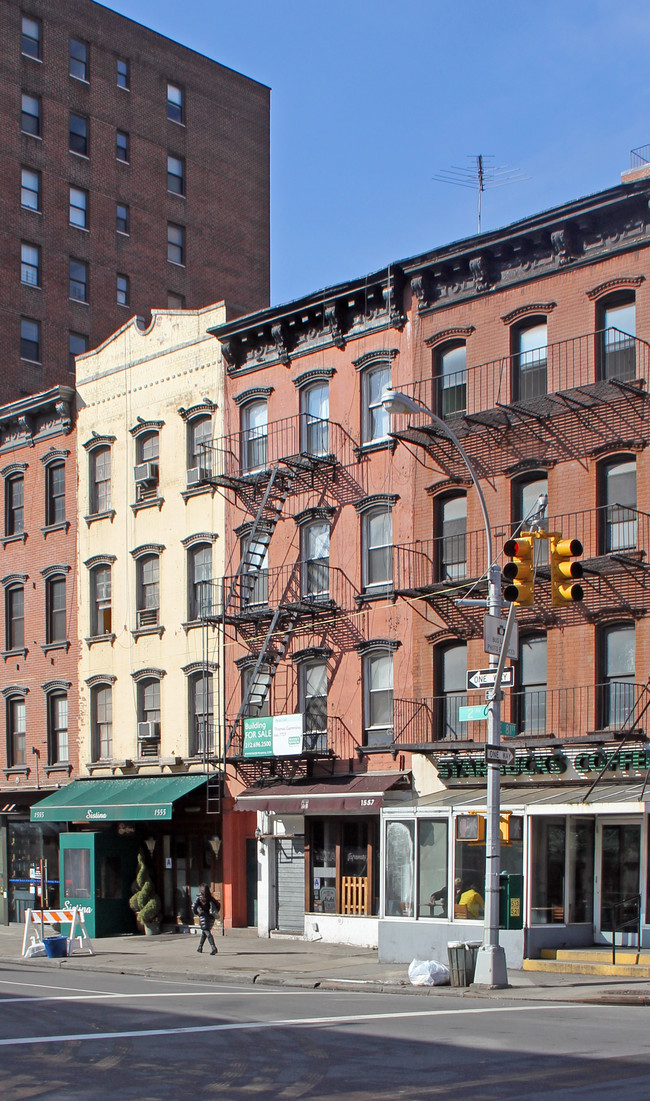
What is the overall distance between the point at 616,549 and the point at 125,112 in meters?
34.9

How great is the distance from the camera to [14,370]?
161ft

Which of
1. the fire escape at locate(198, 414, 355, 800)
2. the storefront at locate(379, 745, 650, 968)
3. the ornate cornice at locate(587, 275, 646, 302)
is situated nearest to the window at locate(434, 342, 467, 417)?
the fire escape at locate(198, 414, 355, 800)

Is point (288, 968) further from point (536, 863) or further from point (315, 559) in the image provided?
point (315, 559)

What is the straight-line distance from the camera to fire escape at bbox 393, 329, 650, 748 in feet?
86.3

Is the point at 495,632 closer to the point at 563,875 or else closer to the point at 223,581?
the point at 563,875

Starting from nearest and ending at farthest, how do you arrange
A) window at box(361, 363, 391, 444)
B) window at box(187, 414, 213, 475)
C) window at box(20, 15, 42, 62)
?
window at box(361, 363, 391, 444) < window at box(187, 414, 213, 475) < window at box(20, 15, 42, 62)

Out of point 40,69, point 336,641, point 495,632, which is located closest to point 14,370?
point 40,69

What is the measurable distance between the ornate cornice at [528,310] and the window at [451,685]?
280 inches

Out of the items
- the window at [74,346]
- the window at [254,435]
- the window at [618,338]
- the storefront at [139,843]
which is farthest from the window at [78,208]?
the window at [618,338]

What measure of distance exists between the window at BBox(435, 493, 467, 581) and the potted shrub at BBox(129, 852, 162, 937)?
11494mm

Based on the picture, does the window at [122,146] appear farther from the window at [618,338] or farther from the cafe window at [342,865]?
the cafe window at [342,865]

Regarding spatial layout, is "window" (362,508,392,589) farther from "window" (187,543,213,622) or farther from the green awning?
the green awning

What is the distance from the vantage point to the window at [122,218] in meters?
53.3

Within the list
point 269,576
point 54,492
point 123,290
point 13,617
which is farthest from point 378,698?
point 123,290
